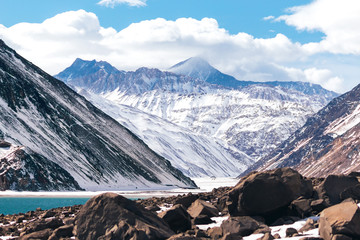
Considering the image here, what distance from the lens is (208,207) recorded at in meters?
32.9

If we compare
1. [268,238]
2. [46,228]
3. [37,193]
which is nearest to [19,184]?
[37,193]

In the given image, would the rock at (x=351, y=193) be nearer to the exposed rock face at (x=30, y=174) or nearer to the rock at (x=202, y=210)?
the rock at (x=202, y=210)

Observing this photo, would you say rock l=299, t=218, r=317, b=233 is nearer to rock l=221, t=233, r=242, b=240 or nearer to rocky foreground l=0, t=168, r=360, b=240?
rocky foreground l=0, t=168, r=360, b=240

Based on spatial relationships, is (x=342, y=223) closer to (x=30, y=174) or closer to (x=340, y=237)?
(x=340, y=237)

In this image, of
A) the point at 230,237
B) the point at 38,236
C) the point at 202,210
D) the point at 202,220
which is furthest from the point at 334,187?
the point at 38,236

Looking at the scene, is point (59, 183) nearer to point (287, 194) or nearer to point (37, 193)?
point (37, 193)

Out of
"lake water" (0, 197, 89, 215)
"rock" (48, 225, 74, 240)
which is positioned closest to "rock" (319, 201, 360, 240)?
"rock" (48, 225, 74, 240)

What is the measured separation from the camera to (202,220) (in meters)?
30.8

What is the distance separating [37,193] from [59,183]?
775 inches

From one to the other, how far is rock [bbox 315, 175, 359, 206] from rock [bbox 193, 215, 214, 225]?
7.09 metres

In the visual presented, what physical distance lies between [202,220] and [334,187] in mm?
8529

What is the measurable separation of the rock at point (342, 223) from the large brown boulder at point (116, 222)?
302 inches

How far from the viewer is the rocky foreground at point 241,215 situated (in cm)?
2423

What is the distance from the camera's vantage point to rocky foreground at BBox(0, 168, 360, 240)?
2423 cm
